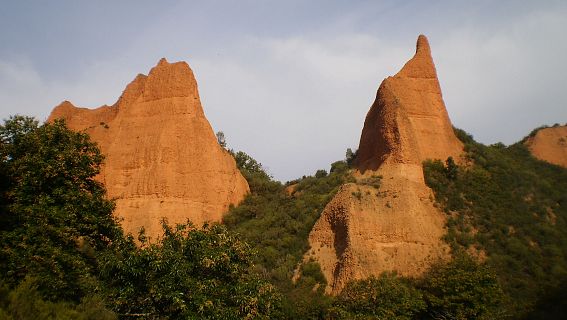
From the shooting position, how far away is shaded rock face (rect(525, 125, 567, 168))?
132ft

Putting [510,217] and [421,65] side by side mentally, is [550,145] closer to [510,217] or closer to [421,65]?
[421,65]

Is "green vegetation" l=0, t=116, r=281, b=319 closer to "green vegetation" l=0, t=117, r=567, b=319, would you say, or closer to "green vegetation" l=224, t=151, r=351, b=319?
"green vegetation" l=0, t=117, r=567, b=319

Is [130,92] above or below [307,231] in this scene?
above

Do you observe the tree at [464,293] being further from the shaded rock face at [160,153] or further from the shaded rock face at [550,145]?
the shaded rock face at [550,145]

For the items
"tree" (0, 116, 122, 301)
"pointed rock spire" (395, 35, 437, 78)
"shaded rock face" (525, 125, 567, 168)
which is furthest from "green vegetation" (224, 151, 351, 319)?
"shaded rock face" (525, 125, 567, 168)

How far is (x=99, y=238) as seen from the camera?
16.8 m

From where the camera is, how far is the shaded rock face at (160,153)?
1156 inches

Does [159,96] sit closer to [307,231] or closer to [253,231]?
[253,231]

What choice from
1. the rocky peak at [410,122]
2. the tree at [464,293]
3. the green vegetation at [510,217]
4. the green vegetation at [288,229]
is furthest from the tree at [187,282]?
the rocky peak at [410,122]

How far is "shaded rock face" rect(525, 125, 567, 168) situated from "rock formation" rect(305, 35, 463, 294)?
40.1 ft

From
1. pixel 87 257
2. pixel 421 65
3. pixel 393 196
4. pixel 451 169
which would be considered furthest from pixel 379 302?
pixel 421 65

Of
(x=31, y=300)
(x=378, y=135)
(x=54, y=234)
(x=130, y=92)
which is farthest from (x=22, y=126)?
(x=378, y=135)

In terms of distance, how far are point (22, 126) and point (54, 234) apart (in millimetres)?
4462

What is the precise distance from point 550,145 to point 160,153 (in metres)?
32.0
